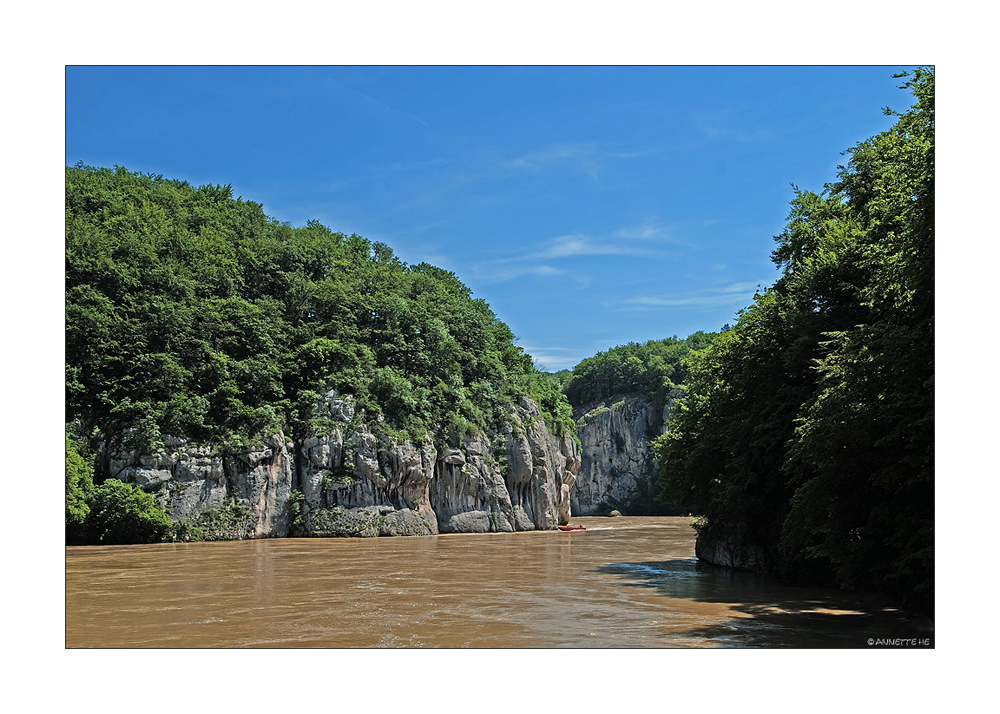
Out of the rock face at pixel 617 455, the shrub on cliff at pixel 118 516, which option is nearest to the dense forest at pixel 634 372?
the rock face at pixel 617 455

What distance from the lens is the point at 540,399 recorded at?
4828 centimetres

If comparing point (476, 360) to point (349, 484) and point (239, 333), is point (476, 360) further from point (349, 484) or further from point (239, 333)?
point (239, 333)

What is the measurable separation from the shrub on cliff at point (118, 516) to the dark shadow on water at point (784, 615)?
1839cm

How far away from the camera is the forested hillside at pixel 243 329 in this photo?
97.0 feet

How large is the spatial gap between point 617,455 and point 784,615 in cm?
6185

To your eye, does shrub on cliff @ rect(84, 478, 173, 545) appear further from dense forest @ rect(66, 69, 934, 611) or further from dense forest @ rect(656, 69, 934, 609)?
dense forest @ rect(656, 69, 934, 609)

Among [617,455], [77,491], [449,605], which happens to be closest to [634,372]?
[617,455]

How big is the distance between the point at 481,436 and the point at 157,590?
84.0 feet

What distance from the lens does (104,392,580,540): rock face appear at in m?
29.7

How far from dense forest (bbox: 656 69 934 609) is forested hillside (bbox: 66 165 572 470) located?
1906 cm

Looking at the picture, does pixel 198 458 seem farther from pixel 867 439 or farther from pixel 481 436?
pixel 867 439

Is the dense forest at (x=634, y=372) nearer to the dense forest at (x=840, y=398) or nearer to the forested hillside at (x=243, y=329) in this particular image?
the forested hillside at (x=243, y=329)

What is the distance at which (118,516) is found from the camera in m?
27.5

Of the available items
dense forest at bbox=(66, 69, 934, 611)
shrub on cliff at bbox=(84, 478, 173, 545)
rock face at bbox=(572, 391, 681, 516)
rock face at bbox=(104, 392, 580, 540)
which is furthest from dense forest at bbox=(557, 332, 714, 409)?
shrub on cliff at bbox=(84, 478, 173, 545)
